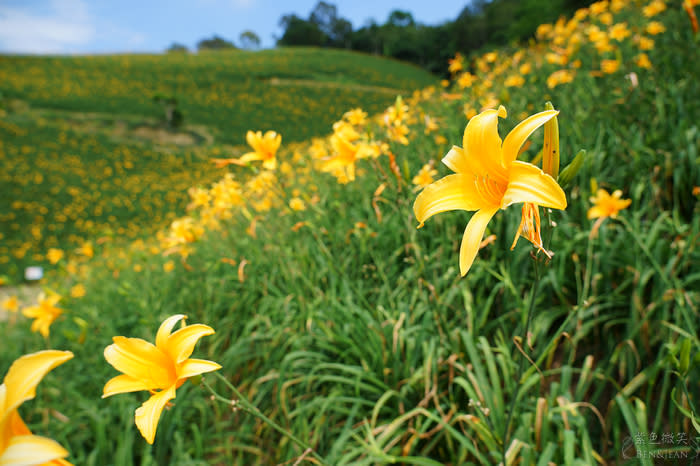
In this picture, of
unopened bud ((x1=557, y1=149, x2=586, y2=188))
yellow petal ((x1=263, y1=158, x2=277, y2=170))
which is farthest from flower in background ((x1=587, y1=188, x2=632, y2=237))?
yellow petal ((x1=263, y1=158, x2=277, y2=170))

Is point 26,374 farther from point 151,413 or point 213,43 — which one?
point 213,43

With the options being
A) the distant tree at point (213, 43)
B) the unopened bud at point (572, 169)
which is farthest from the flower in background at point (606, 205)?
the distant tree at point (213, 43)

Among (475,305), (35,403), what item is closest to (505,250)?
(475,305)

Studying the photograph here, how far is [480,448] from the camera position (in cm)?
129

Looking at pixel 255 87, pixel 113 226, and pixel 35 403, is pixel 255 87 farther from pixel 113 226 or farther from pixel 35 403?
pixel 35 403

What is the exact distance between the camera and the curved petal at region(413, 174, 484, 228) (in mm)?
720

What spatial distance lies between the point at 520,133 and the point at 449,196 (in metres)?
0.17

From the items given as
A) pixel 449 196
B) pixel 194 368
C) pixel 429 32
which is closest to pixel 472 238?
pixel 449 196

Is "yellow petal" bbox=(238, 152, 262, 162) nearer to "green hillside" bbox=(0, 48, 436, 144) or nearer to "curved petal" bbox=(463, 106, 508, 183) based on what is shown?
"curved petal" bbox=(463, 106, 508, 183)

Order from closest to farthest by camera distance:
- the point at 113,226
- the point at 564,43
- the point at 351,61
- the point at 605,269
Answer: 1. the point at 605,269
2. the point at 564,43
3. the point at 113,226
4. the point at 351,61

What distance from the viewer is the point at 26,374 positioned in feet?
1.80

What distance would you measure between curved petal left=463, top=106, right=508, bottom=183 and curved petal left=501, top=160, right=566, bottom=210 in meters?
0.05

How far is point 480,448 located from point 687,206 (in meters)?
1.64

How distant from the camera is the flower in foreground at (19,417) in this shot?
466 mm
